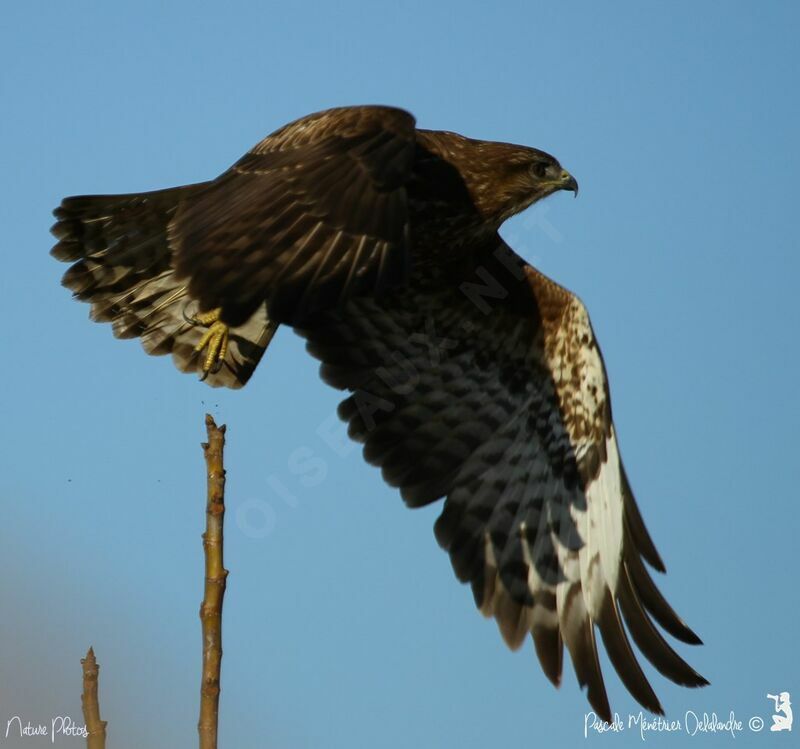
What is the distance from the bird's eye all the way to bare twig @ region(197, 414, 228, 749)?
13.9ft

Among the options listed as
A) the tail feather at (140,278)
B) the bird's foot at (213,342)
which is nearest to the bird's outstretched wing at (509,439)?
the tail feather at (140,278)

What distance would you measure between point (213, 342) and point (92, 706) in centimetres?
407

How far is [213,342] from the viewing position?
730 centimetres

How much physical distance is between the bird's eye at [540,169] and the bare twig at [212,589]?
4249 mm

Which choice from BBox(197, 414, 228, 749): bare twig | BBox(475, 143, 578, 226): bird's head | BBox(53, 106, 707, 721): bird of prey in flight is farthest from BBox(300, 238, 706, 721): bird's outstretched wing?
BBox(197, 414, 228, 749): bare twig

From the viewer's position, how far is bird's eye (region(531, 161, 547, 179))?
789 cm

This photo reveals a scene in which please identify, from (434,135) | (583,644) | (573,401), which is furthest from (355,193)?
(583,644)

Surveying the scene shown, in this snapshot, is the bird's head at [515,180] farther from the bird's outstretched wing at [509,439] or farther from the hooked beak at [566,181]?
the bird's outstretched wing at [509,439]

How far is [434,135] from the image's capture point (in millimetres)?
7723

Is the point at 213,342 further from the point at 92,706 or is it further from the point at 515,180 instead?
the point at 92,706

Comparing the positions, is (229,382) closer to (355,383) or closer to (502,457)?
(355,383)

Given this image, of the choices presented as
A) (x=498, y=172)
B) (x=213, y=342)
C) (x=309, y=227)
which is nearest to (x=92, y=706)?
(x=309, y=227)

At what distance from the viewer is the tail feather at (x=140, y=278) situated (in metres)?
7.19

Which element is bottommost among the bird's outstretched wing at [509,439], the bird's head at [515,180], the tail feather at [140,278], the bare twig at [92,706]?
the bare twig at [92,706]
